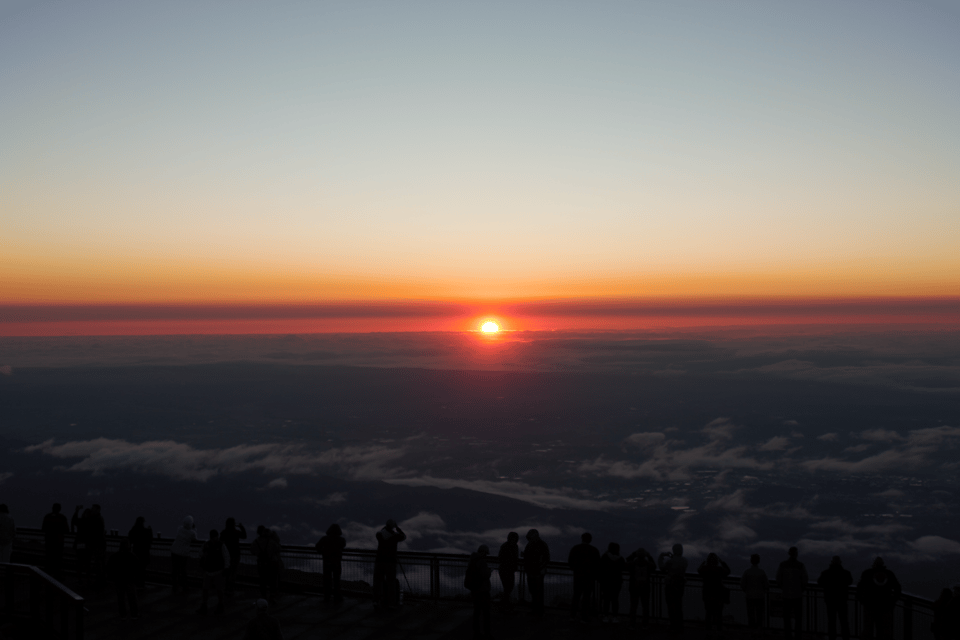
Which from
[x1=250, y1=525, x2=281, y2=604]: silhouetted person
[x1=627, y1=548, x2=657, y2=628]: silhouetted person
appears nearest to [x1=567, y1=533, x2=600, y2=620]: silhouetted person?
[x1=627, y1=548, x2=657, y2=628]: silhouetted person

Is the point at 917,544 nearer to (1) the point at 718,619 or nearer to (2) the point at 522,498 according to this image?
(2) the point at 522,498

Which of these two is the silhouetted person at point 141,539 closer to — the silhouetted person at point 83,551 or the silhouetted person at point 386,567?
the silhouetted person at point 83,551

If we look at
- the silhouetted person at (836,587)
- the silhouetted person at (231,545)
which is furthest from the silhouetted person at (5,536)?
the silhouetted person at (836,587)

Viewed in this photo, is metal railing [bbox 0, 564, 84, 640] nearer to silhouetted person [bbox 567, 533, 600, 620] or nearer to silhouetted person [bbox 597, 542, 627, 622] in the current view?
silhouetted person [bbox 567, 533, 600, 620]

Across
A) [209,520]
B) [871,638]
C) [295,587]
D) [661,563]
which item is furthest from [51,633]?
[209,520]

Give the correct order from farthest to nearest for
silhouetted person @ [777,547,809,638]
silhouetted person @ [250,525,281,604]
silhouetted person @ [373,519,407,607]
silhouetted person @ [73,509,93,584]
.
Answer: silhouetted person @ [73,509,93,584], silhouetted person @ [250,525,281,604], silhouetted person @ [373,519,407,607], silhouetted person @ [777,547,809,638]
